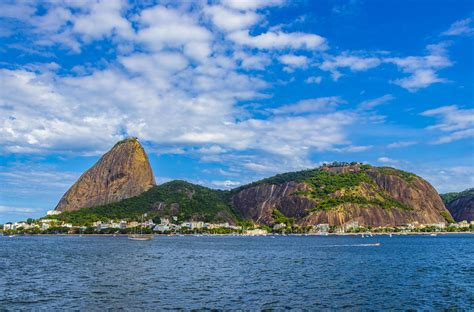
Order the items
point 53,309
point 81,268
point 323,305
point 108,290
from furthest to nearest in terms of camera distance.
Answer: point 81,268, point 108,290, point 323,305, point 53,309

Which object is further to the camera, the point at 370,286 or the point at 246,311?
the point at 370,286

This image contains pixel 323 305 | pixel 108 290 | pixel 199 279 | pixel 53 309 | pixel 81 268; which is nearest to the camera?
pixel 53 309

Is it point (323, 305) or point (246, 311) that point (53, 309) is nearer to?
point (246, 311)

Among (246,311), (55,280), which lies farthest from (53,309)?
(55,280)

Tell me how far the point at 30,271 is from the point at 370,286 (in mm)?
36907

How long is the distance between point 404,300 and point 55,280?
31057 mm

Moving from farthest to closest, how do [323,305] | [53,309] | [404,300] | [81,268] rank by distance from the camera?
[81,268]
[404,300]
[323,305]
[53,309]

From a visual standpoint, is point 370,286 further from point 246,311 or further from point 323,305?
point 246,311

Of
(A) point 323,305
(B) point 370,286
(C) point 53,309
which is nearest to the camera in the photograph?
(C) point 53,309

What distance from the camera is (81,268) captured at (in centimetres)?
5391

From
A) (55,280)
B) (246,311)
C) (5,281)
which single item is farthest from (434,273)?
(5,281)

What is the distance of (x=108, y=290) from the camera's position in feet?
119

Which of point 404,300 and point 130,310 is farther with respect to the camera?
point 404,300

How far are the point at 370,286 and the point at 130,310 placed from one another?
22.3 m
